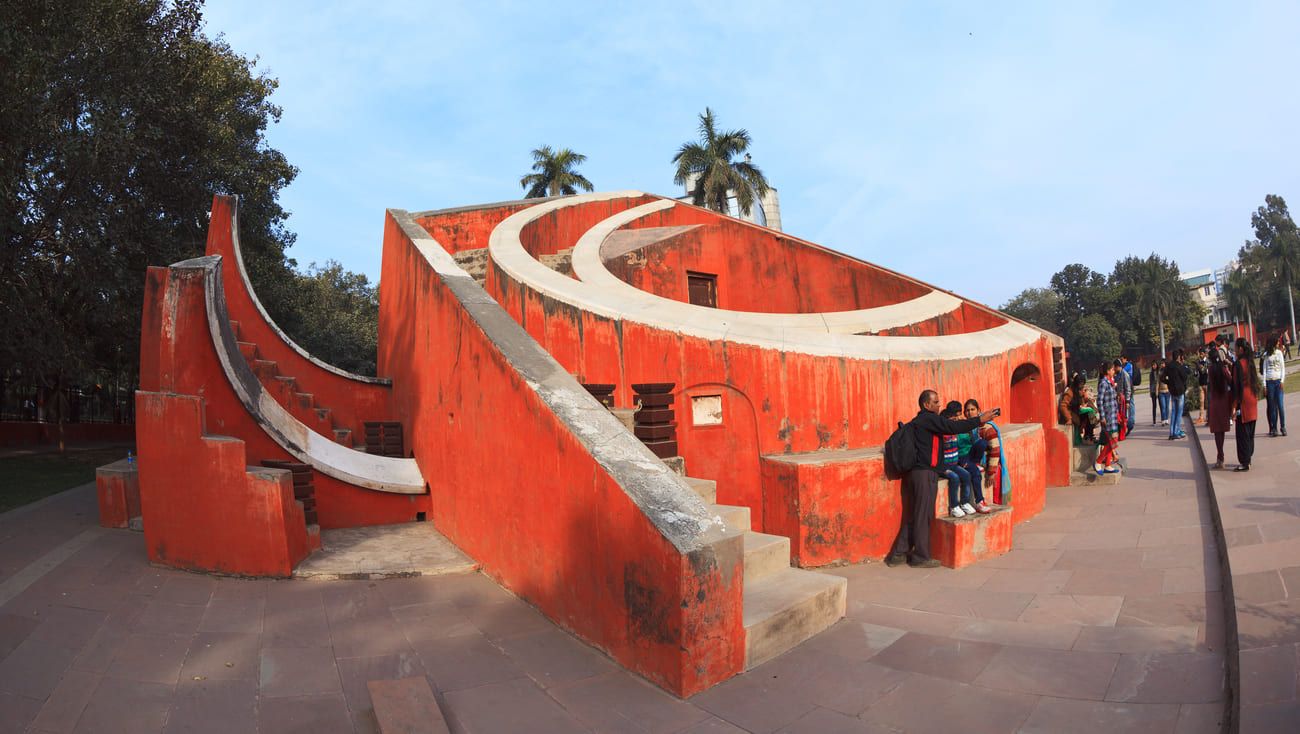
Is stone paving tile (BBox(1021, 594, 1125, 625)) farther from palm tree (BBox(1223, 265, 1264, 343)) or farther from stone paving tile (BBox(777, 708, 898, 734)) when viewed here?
palm tree (BBox(1223, 265, 1264, 343))

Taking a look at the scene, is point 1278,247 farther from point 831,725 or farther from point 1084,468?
point 831,725

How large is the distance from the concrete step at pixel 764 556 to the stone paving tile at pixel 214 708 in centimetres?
240

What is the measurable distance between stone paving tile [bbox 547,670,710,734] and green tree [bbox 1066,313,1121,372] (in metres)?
53.9

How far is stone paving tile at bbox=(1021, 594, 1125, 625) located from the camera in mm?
3762

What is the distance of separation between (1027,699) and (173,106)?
1261 centimetres

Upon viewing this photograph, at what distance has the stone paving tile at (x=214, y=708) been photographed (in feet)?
8.86

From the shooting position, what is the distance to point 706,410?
5414mm

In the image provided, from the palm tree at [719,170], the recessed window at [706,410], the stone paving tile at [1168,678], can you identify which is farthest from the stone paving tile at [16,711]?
the palm tree at [719,170]

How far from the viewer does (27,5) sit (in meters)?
8.38

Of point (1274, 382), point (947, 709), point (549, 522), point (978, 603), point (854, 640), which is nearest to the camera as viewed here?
point (947, 709)

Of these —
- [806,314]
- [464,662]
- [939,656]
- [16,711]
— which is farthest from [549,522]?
[806,314]

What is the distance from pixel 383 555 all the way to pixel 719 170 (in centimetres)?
2560

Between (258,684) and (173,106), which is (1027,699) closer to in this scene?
(258,684)

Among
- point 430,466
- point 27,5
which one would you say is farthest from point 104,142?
point 430,466
